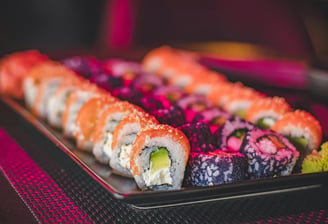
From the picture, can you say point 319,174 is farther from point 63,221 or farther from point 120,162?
point 63,221

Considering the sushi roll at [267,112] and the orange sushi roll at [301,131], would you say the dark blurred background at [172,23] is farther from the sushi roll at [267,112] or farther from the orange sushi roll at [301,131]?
the orange sushi roll at [301,131]

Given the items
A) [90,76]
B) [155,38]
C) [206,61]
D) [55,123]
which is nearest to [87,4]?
[155,38]

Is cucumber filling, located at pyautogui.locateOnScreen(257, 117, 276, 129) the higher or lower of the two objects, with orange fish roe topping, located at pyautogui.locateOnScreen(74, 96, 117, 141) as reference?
higher

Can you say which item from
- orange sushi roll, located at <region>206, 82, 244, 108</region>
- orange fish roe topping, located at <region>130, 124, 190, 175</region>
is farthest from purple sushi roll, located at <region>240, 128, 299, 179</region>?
orange sushi roll, located at <region>206, 82, 244, 108</region>

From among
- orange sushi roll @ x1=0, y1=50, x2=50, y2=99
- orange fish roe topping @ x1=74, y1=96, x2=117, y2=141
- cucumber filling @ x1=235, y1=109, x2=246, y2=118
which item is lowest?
orange sushi roll @ x1=0, y1=50, x2=50, y2=99

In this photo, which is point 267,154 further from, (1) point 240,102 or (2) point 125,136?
(1) point 240,102

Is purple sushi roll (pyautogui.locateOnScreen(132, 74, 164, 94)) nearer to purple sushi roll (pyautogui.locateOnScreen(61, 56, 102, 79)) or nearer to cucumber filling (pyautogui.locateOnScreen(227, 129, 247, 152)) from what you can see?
purple sushi roll (pyautogui.locateOnScreen(61, 56, 102, 79))
